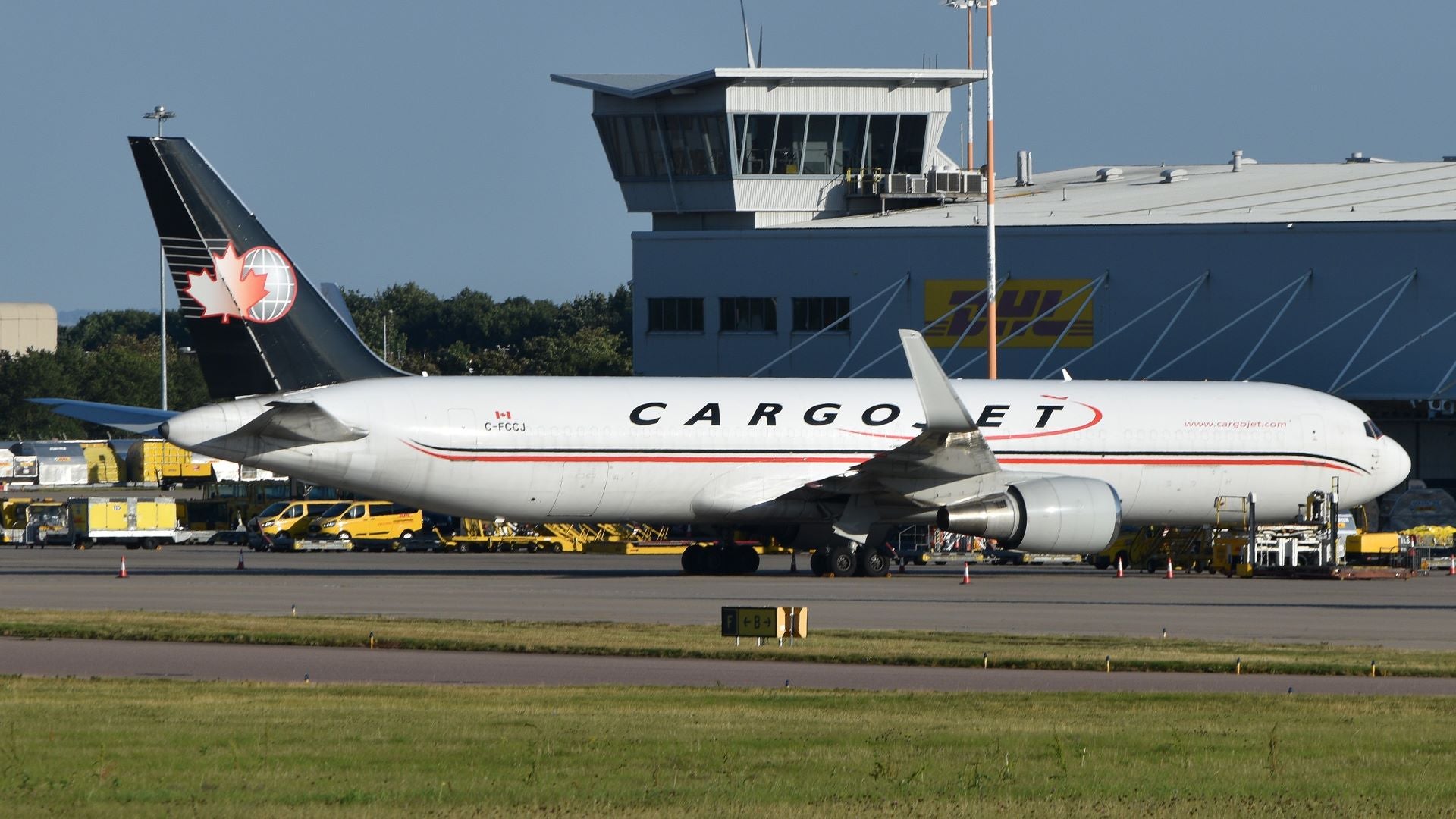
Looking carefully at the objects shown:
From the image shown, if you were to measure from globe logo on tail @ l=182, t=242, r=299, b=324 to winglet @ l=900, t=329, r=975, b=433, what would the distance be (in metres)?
10.8

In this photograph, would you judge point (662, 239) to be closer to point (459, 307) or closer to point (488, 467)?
point (488, 467)

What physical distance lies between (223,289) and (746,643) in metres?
15.9

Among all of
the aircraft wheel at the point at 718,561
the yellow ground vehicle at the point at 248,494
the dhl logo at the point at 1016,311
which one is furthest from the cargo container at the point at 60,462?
the aircraft wheel at the point at 718,561

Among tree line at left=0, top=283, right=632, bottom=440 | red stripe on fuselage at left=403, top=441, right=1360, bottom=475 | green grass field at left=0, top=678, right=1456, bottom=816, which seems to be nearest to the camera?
green grass field at left=0, top=678, right=1456, bottom=816

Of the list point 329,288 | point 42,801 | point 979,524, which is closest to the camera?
point 42,801

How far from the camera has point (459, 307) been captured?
162 metres

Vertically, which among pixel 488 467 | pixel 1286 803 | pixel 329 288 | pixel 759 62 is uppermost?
pixel 759 62

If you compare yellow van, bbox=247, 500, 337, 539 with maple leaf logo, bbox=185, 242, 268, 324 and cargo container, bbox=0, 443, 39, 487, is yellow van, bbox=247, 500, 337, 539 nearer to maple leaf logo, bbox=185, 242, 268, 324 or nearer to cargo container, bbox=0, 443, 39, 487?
maple leaf logo, bbox=185, 242, 268, 324

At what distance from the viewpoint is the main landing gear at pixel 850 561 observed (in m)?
34.9

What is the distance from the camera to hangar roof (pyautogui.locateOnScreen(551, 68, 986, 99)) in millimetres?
59250

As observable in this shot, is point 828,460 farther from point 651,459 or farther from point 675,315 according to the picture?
point 675,315

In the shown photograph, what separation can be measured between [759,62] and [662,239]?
7.63m

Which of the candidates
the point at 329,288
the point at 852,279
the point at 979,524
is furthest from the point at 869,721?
the point at 852,279

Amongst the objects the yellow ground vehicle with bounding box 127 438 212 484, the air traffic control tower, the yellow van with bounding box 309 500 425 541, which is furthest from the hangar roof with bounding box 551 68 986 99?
the yellow ground vehicle with bounding box 127 438 212 484
